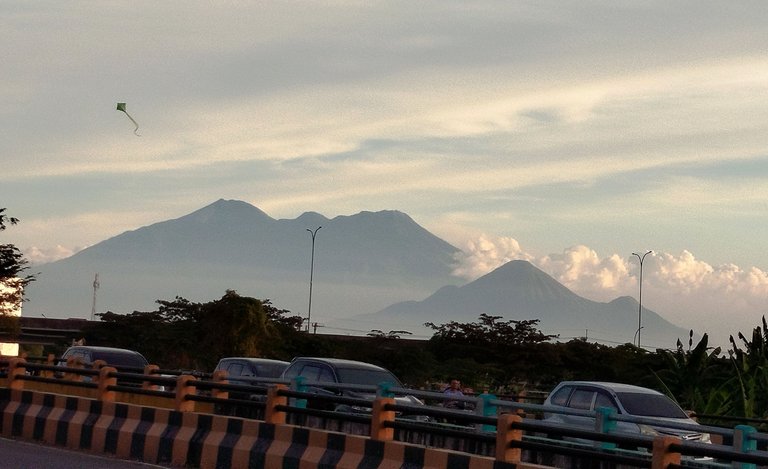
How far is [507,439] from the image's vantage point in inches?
542

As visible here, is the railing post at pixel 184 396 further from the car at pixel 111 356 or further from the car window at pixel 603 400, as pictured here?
the car at pixel 111 356

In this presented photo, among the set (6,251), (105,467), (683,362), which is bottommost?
(105,467)

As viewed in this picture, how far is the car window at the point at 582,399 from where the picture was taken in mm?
23562

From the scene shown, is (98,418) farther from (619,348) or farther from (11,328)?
(11,328)

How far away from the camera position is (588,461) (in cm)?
1845

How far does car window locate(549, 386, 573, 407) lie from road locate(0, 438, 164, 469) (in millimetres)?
7949

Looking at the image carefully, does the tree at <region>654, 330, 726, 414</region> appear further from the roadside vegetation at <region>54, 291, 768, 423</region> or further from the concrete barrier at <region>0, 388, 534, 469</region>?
the roadside vegetation at <region>54, 291, 768, 423</region>

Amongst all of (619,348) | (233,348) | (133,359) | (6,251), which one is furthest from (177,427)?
(6,251)

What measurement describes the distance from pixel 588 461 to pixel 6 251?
60927mm

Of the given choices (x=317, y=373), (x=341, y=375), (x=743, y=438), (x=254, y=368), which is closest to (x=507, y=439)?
(x=743, y=438)

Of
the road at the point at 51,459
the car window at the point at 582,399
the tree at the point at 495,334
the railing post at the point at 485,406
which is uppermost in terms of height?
the tree at the point at 495,334

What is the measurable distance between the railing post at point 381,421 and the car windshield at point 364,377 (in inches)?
401

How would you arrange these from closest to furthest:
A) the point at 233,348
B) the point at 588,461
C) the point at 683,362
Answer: the point at 588,461 < the point at 683,362 < the point at 233,348

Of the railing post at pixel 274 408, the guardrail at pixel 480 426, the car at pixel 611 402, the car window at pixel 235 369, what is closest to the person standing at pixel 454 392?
the guardrail at pixel 480 426
